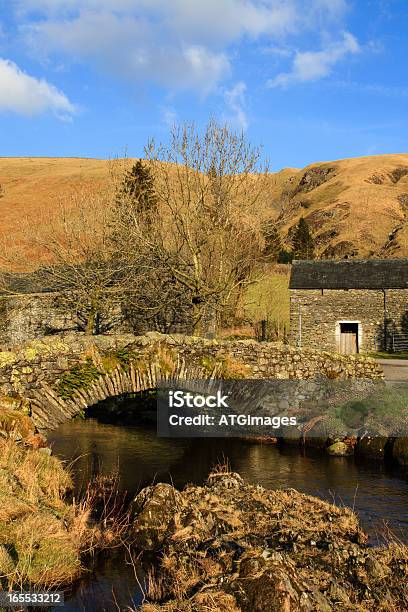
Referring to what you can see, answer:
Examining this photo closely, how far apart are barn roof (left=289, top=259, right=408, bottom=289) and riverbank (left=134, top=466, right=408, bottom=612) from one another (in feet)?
87.1

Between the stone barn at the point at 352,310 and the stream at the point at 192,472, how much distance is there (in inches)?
799

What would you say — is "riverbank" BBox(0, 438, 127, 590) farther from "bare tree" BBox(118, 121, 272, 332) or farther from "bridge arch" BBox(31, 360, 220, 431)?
"bare tree" BBox(118, 121, 272, 332)

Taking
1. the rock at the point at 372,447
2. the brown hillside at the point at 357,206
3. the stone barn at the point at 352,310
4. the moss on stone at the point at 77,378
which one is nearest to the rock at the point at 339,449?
the rock at the point at 372,447

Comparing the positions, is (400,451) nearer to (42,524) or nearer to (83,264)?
(42,524)

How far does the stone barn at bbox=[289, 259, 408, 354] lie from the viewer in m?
34.8

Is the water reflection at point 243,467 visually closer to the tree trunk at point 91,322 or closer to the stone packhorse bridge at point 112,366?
the stone packhorse bridge at point 112,366

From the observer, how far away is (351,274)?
3616 cm

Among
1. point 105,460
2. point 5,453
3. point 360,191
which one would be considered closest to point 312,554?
point 5,453

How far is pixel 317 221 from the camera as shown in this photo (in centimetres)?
9025

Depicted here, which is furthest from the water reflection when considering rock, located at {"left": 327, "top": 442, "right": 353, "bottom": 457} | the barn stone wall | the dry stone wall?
the barn stone wall

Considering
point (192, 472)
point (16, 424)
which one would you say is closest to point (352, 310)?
point (192, 472)

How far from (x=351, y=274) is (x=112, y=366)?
26.5 m

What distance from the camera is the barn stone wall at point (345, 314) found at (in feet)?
114

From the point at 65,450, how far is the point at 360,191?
97.6m
